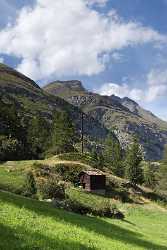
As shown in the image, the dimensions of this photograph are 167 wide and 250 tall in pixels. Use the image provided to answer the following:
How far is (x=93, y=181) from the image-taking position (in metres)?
91.0

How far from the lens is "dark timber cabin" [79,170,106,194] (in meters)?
91.2

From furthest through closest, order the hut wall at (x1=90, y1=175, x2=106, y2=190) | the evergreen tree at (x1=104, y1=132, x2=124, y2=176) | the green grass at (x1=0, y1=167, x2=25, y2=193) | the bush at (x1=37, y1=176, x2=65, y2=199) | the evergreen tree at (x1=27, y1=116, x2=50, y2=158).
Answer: the evergreen tree at (x1=104, y1=132, x2=124, y2=176) → the evergreen tree at (x1=27, y1=116, x2=50, y2=158) → the hut wall at (x1=90, y1=175, x2=106, y2=190) → the bush at (x1=37, y1=176, x2=65, y2=199) → the green grass at (x1=0, y1=167, x2=25, y2=193)

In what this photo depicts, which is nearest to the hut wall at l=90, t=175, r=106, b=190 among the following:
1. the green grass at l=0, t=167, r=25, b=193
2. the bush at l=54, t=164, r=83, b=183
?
the bush at l=54, t=164, r=83, b=183

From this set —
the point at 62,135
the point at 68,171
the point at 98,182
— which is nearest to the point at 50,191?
the point at 68,171

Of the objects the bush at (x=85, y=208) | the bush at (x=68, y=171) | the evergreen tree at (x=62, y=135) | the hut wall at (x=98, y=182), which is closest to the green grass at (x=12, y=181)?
the bush at (x=85, y=208)

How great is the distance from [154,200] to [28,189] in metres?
45.0

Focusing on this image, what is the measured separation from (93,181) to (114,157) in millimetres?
54509

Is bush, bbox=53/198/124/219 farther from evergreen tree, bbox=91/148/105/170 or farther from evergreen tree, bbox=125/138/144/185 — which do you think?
evergreen tree, bbox=125/138/144/185

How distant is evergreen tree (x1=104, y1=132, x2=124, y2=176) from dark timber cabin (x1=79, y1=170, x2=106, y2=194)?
43.8 metres

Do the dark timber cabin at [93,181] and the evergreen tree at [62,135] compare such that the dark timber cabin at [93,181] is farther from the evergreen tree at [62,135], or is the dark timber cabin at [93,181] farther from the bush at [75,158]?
the evergreen tree at [62,135]

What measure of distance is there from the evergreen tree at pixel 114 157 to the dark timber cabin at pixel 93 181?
43.8 metres

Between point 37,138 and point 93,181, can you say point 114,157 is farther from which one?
point 93,181

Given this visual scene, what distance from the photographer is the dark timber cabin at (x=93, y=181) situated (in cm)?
9119

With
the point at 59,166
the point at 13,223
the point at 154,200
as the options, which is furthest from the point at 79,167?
the point at 13,223
